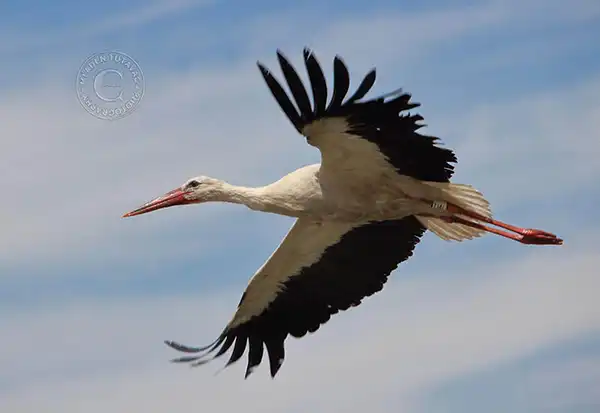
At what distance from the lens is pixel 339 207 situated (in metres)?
10.9

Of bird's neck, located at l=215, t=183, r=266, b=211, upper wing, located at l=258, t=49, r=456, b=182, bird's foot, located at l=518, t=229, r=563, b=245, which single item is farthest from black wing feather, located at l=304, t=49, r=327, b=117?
bird's foot, located at l=518, t=229, r=563, b=245

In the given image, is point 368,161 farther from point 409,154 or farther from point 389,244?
point 389,244

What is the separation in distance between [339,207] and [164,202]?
175 cm

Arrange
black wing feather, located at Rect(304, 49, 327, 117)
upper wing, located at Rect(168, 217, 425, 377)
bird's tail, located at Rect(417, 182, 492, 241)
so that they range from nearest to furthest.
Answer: black wing feather, located at Rect(304, 49, 327, 117) → bird's tail, located at Rect(417, 182, 492, 241) → upper wing, located at Rect(168, 217, 425, 377)

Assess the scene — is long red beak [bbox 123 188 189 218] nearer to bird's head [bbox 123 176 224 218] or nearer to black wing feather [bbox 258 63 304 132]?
bird's head [bbox 123 176 224 218]

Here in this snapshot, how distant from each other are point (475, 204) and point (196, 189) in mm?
2249

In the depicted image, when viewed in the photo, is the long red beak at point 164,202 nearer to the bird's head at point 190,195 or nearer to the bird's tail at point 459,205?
the bird's head at point 190,195

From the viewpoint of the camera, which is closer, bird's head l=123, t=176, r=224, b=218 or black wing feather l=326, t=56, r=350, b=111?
black wing feather l=326, t=56, r=350, b=111

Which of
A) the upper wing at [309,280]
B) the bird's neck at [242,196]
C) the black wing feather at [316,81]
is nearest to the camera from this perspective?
the black wing feather at [316,81]

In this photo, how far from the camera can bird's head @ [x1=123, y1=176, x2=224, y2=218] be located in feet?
38.1

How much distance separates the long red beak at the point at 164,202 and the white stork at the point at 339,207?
11mm

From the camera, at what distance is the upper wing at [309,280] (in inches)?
457

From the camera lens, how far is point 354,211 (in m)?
11.0

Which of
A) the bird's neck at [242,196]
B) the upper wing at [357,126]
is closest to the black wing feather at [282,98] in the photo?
the upper wing at [357,126]
